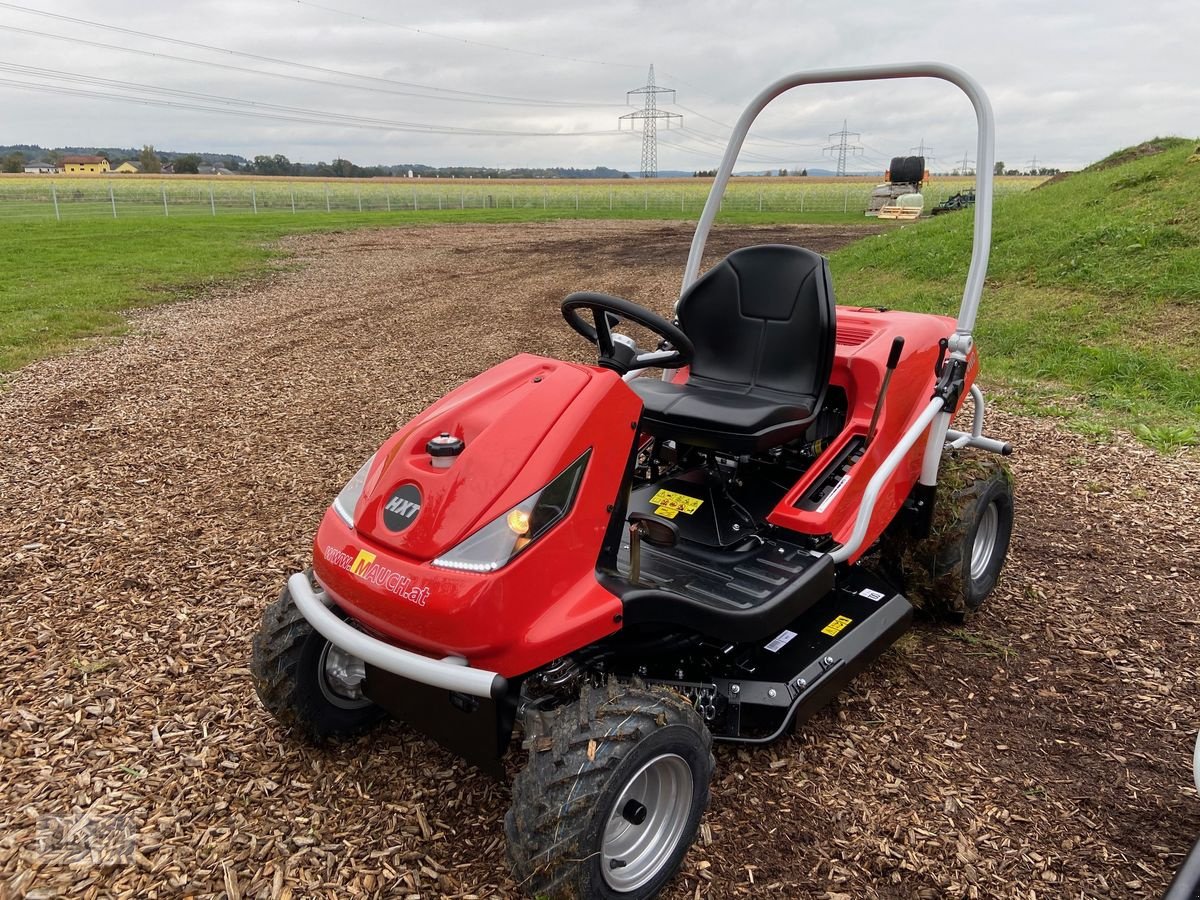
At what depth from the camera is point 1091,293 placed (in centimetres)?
923

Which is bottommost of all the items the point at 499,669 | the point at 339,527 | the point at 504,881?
the point at 504,881

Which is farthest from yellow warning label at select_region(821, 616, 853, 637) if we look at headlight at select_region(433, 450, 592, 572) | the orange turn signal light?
the orange turn signal light

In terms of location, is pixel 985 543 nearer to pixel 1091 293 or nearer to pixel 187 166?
pixel 1091 293

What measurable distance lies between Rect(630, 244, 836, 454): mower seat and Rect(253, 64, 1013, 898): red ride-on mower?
1 centimetres

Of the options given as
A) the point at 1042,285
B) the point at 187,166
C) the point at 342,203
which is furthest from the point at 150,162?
the point at 1042,285

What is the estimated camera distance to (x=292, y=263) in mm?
17000

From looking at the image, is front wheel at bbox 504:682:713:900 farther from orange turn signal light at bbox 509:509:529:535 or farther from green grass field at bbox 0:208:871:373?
green grass field at bbox 0:208:871:373

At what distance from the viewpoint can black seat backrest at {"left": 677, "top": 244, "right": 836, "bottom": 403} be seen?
3441mm

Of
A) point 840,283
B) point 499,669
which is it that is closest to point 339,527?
point 499,669

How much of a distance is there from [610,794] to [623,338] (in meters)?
1.42

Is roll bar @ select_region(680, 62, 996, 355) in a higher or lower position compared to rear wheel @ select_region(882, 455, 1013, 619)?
higher

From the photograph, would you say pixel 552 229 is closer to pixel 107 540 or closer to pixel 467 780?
pixel 107 540

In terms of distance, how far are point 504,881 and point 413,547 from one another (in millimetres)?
1016

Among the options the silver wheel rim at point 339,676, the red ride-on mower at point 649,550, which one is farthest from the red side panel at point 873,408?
the silver wheel rim at point 339,676
